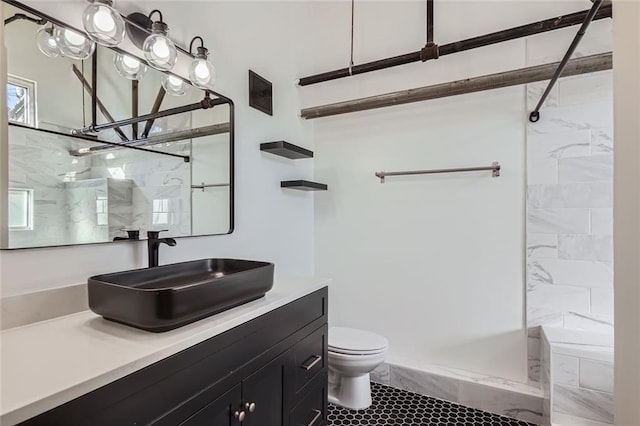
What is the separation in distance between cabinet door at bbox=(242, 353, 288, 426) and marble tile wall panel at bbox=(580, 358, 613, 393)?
1583mm

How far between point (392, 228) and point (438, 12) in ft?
5.23

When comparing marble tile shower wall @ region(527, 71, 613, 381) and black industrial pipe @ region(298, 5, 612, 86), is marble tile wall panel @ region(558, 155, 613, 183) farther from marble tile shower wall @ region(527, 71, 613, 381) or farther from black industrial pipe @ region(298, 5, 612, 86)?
black industrial pipe @ region(298, 5, 612, 86)

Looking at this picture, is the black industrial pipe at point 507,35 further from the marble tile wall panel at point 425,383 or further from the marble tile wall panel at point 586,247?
the marble tile wall panel at point 425,383

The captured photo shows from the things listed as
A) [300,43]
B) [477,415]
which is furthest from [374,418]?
[300,43]

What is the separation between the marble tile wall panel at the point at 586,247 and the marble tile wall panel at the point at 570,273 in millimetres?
31

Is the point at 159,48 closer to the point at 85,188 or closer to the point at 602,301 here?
the point at 85,188

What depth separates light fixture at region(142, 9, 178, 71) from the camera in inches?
55.2

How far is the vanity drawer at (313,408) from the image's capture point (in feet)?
4.71

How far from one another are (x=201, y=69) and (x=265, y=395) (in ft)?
4.98

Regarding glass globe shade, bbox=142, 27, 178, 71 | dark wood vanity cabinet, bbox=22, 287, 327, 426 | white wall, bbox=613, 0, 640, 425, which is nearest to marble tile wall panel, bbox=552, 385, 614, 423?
white wall, bbox=613, 0, 640, 425

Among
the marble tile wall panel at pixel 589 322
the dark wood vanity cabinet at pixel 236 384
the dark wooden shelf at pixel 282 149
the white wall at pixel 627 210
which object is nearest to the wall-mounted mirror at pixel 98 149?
the dark wooden shelf at pixel 282 149

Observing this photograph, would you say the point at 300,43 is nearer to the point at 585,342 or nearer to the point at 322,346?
the point at 322,346

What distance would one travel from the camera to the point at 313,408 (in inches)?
62.5

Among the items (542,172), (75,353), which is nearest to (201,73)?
(75,353)
